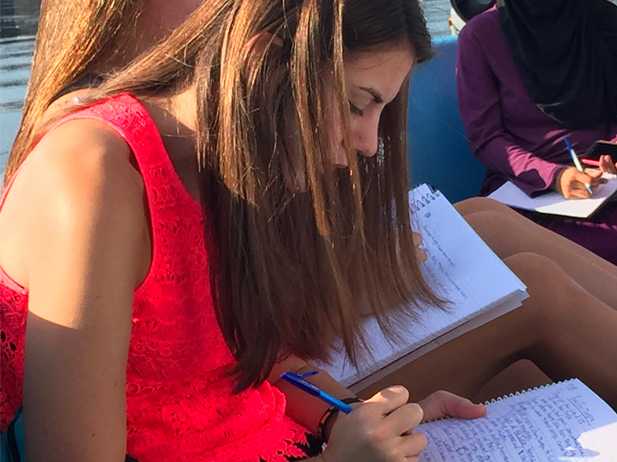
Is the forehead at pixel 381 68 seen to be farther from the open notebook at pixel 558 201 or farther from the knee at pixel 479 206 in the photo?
the open notebook at pixel 558 201

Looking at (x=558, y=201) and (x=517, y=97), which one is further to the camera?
(x=517, y=97)

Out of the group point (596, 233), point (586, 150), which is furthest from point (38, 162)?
point (586, 150)

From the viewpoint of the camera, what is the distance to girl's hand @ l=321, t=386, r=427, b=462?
0.70 m

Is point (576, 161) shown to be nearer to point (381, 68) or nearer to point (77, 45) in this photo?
point (381, 68)

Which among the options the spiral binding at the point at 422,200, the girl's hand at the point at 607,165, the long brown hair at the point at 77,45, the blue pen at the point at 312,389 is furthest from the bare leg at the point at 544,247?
the long brown hair at the point at 77,45

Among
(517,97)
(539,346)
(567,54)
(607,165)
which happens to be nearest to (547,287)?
(539,346)

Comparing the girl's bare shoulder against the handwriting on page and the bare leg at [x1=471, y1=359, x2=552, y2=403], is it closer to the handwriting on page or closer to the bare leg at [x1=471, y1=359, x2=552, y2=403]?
the handwriting on page

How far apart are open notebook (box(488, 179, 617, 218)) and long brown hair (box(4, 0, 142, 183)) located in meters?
0.98

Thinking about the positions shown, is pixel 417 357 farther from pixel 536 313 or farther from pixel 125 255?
pixel 125 255

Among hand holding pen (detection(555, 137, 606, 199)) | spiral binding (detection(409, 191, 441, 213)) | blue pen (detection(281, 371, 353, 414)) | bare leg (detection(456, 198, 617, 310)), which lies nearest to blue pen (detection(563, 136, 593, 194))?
hand holding pen (detection(555, 137, 606, 199))

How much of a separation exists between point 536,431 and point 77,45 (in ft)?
2.17

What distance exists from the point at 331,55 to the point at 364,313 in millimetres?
430

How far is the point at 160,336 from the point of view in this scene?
0.68 m

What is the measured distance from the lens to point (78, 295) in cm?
55
